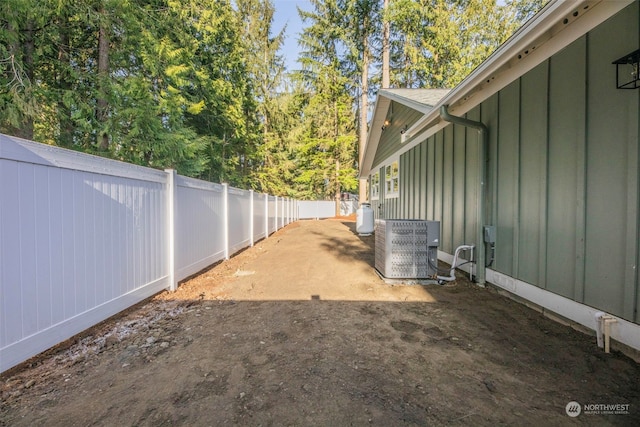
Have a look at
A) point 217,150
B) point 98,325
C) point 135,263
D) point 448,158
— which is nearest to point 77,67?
point 217,150

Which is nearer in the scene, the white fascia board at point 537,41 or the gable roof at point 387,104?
the white fascia board at point 537,41

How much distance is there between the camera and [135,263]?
3322mm

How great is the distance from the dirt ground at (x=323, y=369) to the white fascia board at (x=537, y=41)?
9.60ft

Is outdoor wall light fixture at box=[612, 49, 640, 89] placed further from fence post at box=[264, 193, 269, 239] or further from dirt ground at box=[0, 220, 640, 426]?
fence post at box=[264, 193, 269, 239]

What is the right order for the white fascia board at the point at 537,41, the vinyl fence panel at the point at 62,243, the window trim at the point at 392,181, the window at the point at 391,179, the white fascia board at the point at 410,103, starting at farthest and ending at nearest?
1. the window at the point at 391,179
2. the window trim at the point at 392,181
3. the white fascia board at the point at 410,103
4. the white fascia board at the point at 537,41
5. the vinyl fence panel at the point at 62,243

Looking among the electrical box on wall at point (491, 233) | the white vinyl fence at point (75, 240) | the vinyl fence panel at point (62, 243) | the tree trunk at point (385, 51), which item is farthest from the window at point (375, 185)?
the vinyl fence panel at point (62, 243)

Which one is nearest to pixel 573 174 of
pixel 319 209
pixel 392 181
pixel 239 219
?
pixel 239 219

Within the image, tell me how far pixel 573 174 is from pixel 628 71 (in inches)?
36.9

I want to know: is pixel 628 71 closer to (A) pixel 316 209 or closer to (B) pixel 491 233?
(B) pixel 491 233

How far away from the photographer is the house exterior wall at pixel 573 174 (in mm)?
2371

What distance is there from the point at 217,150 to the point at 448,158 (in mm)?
11453

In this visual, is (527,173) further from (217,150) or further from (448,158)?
(217,150)

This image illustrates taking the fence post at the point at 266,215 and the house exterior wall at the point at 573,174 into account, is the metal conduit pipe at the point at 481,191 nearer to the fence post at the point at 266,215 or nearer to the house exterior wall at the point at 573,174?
the house exterior wall at the point at 573,174

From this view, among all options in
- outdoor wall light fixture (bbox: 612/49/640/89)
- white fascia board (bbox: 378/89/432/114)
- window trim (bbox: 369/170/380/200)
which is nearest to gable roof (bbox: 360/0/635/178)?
outdoor wall light fixture (bbox: 612/49/640/89)
